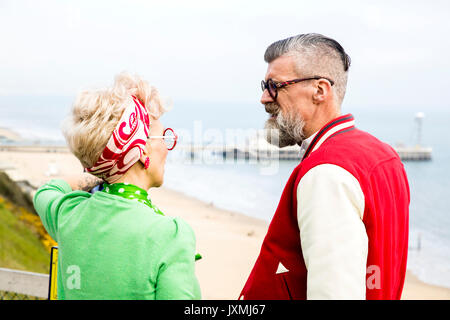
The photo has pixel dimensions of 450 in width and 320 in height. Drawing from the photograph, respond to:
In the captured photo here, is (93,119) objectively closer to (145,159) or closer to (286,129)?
(145,159)

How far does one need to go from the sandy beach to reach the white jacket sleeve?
567 centimetres

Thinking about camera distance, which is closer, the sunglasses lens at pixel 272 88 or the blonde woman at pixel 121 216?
the blonde woman at pixel 121 216

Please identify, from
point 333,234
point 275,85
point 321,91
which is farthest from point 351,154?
point 275,85

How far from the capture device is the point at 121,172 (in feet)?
5.46

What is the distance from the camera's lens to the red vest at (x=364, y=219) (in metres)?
1.66

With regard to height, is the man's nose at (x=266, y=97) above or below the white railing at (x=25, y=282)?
above

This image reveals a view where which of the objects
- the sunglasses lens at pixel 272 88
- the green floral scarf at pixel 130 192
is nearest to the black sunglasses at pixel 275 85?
the sunglasses lens at pixel 272 88

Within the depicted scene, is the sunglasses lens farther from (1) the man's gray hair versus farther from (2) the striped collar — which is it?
(2) the striped collar

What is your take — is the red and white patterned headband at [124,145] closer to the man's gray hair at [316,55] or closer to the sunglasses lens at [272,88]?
the sunglasses lens at [272,88]

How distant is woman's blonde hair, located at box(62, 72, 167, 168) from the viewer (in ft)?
5.22

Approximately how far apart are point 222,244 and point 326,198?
21.5 metres

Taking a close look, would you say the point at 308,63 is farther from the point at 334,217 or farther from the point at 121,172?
the point at 121,172

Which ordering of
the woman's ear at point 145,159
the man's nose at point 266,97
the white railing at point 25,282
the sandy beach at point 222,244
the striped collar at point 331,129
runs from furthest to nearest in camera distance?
the sandy beach at point 222,244
the white railing at point 25,282
the man's nose at point 266,97
the striped collar at point 331,129
the woman's ear at point 145,159

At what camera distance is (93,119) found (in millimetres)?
1592
